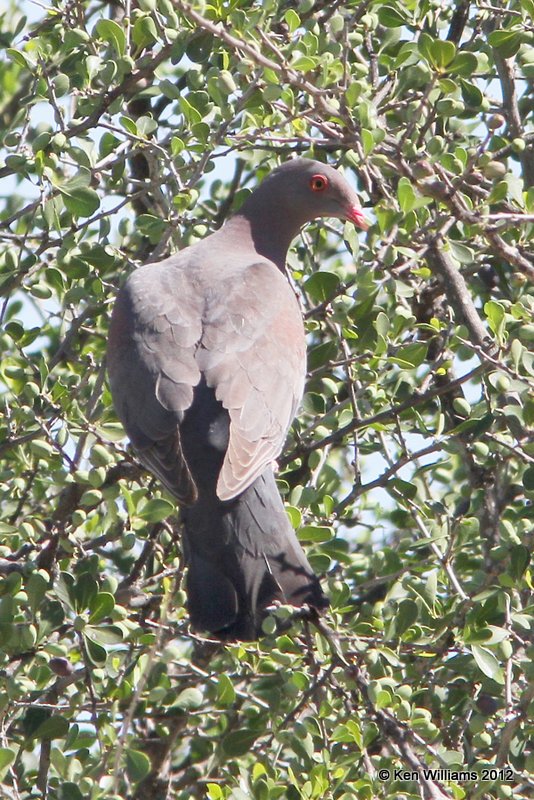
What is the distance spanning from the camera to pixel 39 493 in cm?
439

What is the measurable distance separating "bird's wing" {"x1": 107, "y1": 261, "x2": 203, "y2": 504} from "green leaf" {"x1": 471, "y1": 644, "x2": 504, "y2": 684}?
3.30 ft

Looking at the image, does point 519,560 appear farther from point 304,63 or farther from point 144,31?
point 144,31

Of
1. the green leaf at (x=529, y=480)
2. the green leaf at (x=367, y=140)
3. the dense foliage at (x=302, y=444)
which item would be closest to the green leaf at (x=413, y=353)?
the dense foliage at (x=302, y=444)

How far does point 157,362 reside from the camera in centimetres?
421

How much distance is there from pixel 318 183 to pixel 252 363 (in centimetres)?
111

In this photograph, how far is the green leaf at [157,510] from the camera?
363 cm

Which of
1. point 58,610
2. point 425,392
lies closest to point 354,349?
point 425,392

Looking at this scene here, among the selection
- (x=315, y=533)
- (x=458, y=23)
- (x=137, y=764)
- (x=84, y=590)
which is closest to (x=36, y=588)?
(x=84, y=590)

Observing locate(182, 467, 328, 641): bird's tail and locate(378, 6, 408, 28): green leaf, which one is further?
locate(378, 6, 408, 28): green leaf

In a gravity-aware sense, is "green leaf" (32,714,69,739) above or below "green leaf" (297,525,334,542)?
below

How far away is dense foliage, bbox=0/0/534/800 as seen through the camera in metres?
3.59

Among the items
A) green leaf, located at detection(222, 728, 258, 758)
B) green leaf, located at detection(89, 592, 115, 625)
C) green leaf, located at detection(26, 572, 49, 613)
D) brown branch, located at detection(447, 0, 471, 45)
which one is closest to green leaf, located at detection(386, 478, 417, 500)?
green leaf, located at detection(222, 728, 258, 758)

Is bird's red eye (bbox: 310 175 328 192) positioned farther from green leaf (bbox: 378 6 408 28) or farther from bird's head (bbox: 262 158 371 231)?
green leaf (bbox: 378 6 408 28)

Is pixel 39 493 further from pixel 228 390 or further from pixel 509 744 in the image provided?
pixel 509 744
